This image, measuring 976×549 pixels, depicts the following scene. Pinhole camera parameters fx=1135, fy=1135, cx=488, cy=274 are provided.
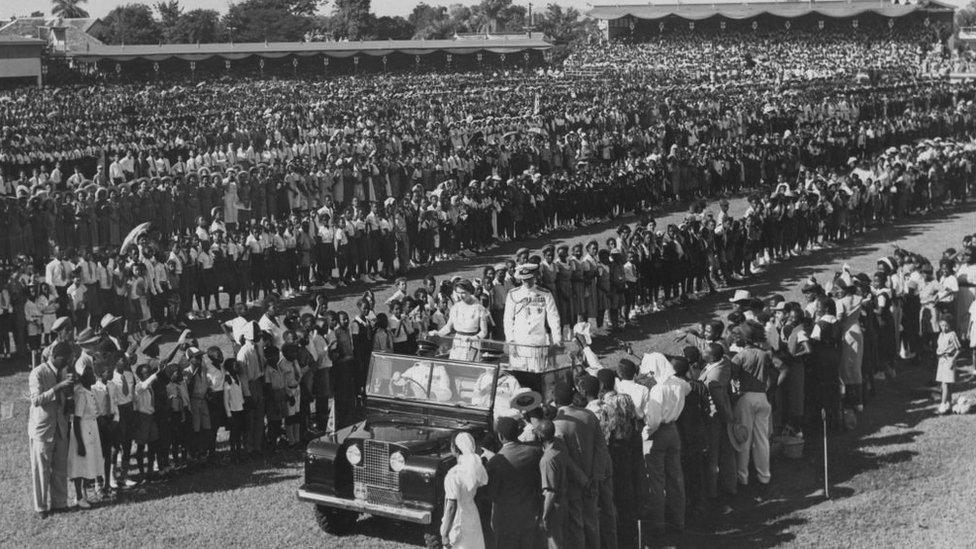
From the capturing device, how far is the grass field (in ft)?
35.3

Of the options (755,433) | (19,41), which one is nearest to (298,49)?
(19,41)

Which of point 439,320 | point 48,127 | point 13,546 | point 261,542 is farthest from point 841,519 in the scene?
point 48,127

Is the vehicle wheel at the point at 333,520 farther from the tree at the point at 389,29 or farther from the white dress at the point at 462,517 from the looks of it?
the tree at the point at 389,29

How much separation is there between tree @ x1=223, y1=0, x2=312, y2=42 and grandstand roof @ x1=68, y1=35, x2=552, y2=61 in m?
20.0

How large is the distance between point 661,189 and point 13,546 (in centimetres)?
2266

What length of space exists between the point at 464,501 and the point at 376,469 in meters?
1.66

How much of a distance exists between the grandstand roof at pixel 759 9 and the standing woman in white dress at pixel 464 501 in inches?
2729

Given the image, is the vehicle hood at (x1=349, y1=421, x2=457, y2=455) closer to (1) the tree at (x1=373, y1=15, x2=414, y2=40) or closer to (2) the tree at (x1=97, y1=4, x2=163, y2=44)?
(2) the tree at (x1=97, y1=4, x2=163, y2=44)

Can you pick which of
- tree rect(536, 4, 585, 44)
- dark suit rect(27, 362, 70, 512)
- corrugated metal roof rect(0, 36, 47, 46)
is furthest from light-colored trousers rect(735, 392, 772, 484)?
tree rect(536, 4, 585, 44)

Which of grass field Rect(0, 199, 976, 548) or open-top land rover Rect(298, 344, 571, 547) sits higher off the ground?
open-top land rover Rect(298, 344, 571, 547)

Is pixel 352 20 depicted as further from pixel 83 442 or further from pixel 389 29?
pixel 83 442

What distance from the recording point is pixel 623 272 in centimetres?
1958

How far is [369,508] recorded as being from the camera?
1031cm

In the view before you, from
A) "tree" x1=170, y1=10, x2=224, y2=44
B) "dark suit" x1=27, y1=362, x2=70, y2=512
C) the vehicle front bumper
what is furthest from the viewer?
"tree" x1=170, y1=10, x2=224, y2=44
